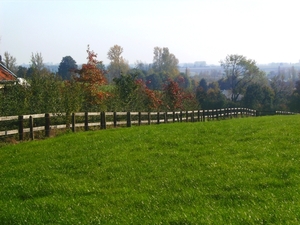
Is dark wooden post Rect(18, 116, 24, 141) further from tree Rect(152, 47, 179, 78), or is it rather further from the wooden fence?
tree Rect(152, 47, 179, 78)

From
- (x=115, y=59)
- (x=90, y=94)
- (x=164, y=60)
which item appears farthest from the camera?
(x=164, y=60)

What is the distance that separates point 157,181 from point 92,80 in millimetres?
24231

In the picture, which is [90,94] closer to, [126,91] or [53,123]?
[126,91]

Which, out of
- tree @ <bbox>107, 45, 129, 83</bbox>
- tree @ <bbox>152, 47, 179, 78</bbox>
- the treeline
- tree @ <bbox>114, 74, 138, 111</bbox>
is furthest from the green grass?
tree @ <bbox>152, 47, 179, 78</bbox>

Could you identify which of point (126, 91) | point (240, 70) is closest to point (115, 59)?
point (240, 70)

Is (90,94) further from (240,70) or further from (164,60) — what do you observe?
(164,60)

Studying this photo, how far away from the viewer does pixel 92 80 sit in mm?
33750

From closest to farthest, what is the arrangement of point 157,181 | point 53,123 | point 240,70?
point 157,181
point 53,123
point 240,70

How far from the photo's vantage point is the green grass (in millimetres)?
8070

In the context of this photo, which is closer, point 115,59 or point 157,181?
point 157,181

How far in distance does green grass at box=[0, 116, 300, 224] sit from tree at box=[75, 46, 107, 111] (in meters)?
16.2

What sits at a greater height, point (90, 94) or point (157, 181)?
point (90, 94)

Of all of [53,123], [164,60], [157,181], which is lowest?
[157,181]

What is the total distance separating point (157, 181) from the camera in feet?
34.0
